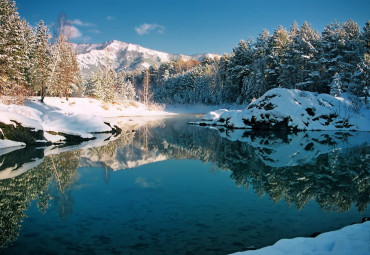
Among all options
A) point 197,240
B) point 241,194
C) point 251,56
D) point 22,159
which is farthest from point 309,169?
point 251,56

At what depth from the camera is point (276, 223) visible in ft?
15.2

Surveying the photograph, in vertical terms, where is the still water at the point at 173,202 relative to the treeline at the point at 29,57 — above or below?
below

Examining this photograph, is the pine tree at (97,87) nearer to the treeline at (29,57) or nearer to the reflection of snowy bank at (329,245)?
the treeline at (29,57)

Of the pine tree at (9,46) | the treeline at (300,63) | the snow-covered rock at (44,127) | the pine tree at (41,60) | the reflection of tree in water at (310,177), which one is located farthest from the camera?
the pine tree at (41,60)

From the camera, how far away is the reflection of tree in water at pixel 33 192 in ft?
15.5

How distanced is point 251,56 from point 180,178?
45.6 metres

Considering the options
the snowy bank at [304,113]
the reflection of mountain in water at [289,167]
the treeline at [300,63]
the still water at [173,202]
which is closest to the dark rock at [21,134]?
the still water at [173,202]

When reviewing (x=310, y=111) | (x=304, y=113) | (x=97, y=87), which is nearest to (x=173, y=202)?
(x=304, y=113)

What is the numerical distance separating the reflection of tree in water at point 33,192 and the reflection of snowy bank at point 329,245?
410 cm

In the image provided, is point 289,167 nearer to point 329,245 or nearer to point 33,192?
point 329,245

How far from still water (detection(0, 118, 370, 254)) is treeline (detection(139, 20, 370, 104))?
900 inches

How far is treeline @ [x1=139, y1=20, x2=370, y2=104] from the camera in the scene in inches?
1218

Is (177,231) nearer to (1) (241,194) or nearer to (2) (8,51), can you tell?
(1) (241,194)

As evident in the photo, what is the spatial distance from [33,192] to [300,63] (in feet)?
125
